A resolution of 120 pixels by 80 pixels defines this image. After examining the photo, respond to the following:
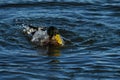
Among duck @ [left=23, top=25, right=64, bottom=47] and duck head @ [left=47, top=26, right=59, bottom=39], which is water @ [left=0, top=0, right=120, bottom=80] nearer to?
duck @ [left=23, top=25, right=64, bottom=47]

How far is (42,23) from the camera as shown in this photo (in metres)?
15.8

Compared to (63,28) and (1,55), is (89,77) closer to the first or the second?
(1,55)

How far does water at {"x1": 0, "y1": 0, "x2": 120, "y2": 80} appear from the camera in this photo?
11.1m

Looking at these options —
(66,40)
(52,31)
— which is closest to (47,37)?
(52,31)

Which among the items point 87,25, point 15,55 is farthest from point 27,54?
point 87,25

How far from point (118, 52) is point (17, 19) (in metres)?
4.61

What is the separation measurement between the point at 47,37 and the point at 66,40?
64cm

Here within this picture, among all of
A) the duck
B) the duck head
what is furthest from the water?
the duck head

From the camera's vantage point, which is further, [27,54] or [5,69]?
[27,54]

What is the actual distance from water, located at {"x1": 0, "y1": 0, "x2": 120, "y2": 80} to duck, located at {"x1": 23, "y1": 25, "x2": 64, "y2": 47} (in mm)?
232

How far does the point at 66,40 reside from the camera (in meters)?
14.1

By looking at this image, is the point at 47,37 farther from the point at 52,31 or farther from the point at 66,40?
the point at 66,40

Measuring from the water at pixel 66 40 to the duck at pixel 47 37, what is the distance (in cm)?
23

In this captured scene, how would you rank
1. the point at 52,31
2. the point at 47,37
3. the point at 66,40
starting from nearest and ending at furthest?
the point at 52,31 < the point at 47,37 < the point at 66,40
